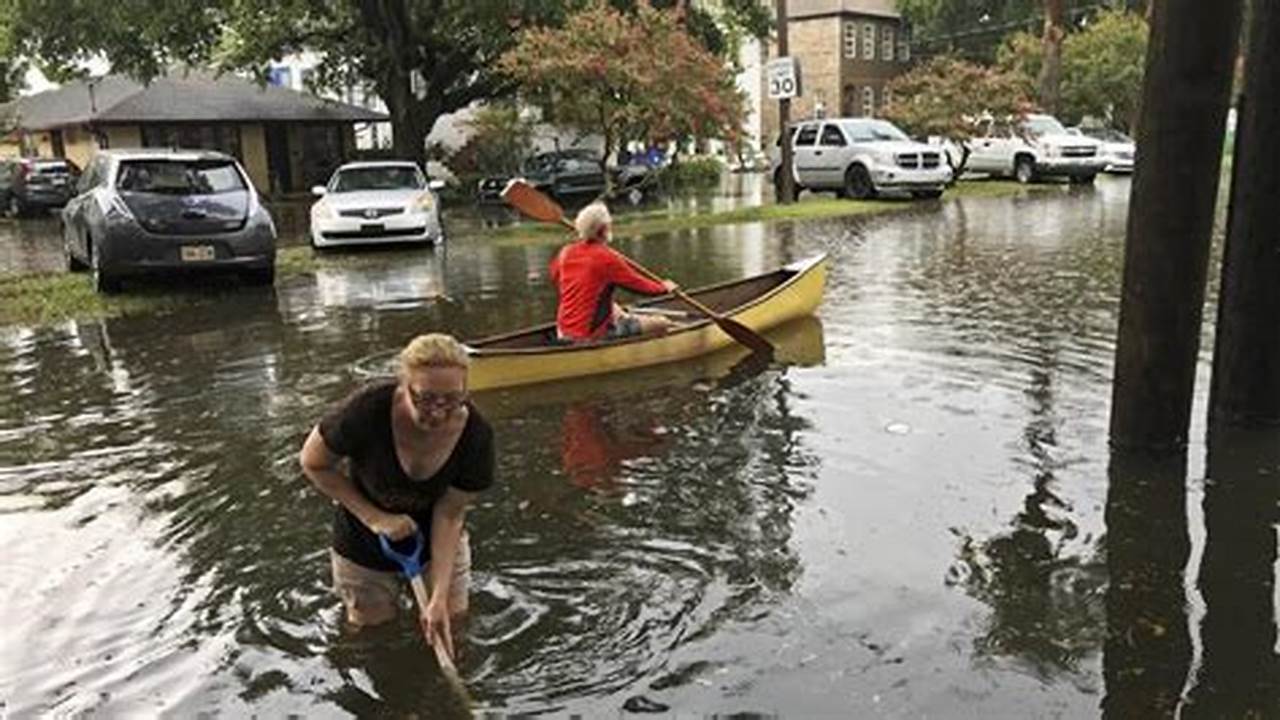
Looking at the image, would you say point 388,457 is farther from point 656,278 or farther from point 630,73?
point 630,73

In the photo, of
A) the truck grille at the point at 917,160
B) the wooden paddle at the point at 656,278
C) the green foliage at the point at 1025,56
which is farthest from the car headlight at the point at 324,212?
the green foliage at the point at 1025,56

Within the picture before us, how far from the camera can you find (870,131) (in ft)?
90.9

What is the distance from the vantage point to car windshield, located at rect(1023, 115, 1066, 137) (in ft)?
102

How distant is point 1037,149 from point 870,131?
5708 millimetres

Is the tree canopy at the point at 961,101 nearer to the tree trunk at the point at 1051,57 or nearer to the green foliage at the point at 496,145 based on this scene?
the tree trunk at the point at 1051,57

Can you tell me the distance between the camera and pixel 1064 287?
13242mm

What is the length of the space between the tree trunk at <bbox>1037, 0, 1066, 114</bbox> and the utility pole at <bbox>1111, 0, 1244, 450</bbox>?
1303 inches

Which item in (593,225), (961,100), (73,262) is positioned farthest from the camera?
(961,100)

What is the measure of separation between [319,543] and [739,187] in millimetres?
32530

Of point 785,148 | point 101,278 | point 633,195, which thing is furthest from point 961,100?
point 101,278

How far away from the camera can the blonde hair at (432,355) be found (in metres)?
3.92


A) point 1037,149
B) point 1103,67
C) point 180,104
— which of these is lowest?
point 1037,149

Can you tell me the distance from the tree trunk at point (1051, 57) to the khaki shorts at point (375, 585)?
36273 mm

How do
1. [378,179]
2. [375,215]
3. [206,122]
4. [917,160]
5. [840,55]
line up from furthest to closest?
[840,55] → [206,122] → [917,160] → [378,179] → [375,215]
